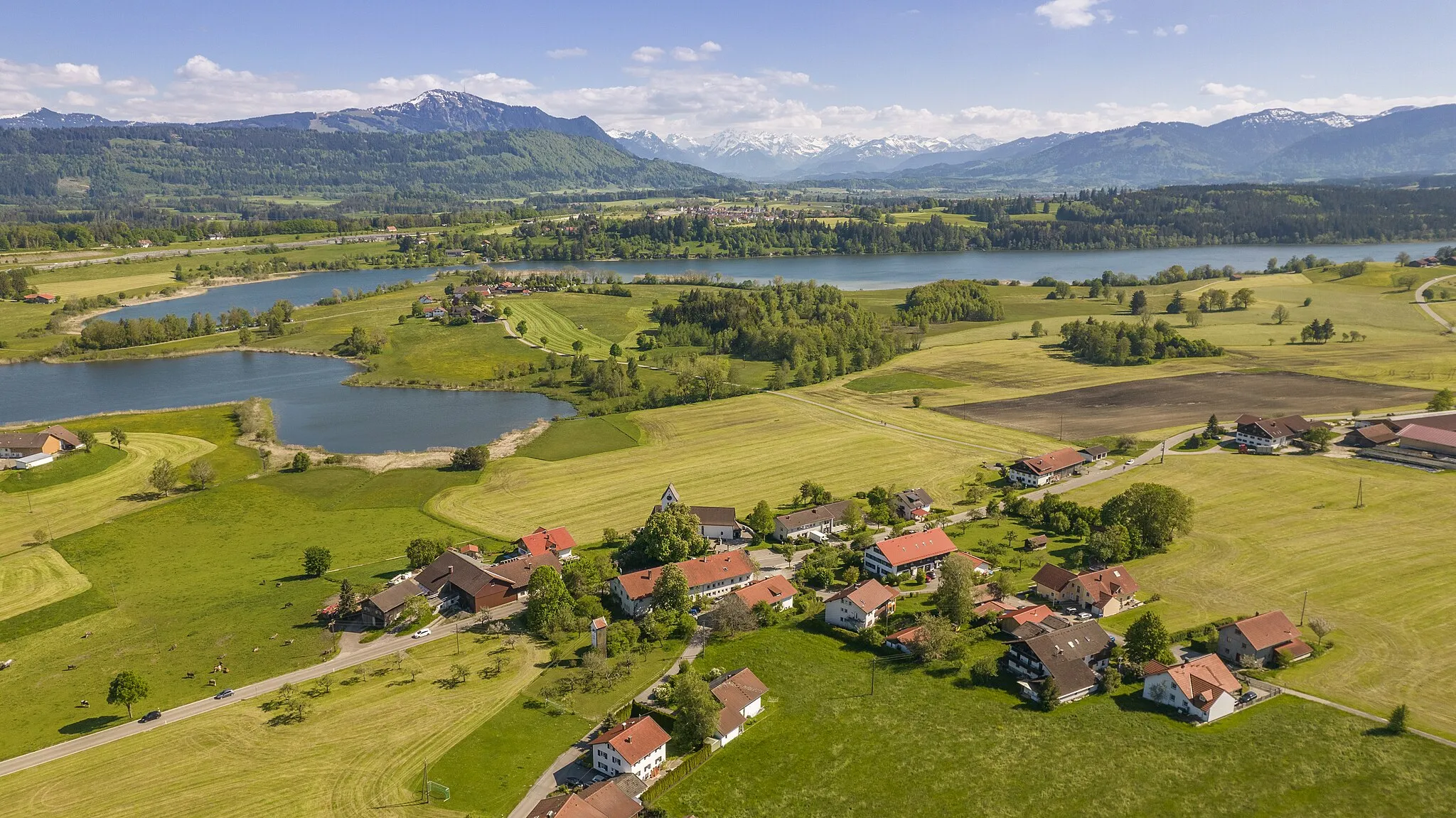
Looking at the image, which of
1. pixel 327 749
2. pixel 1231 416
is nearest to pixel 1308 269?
pixel 1231 416

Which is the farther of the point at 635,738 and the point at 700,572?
the point at 700,572

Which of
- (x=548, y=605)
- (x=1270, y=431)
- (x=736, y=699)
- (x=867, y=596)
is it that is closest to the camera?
(x=736, y=699)

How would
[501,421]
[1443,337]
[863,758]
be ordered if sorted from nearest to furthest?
[863,758]
[501,421]
[1443,337]

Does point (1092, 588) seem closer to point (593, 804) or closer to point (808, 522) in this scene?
point (808, 522)

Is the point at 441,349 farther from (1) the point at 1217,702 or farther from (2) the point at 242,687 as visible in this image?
(1) the point at 1217,702

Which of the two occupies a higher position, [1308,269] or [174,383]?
[1308,269]

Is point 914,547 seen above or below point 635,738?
above

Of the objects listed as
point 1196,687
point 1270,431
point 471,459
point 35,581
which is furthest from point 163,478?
point 1270,431

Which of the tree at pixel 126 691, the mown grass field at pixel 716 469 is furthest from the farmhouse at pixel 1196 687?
the tree at pixel 126 691
